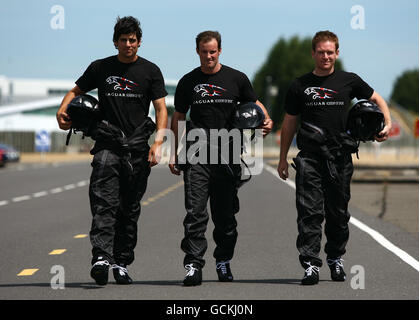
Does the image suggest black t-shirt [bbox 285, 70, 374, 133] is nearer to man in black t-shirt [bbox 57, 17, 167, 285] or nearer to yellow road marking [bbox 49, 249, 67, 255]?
man in black t-shirt [bbox 57, 17, 167, 285]

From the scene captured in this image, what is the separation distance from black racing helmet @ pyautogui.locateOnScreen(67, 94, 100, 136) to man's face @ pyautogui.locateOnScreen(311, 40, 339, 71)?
1.89 m

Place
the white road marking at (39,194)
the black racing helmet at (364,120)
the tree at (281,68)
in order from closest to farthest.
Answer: the black racing helmet at (364,120), the white road marking at (39,194), the tree at (281,68)

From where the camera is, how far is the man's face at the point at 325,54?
22.6 feet

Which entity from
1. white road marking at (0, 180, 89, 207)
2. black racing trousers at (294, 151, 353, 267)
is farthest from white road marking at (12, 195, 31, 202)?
black racing trousers at (294, 151, 353, 267)

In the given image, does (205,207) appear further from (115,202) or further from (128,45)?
(128,45)

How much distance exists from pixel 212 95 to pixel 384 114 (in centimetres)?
148

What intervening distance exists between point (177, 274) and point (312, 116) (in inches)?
76.8

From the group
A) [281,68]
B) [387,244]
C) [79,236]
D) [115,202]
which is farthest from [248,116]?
[281,68]

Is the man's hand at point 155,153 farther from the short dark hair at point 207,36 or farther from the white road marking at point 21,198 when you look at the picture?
the white road marking at point 21,198

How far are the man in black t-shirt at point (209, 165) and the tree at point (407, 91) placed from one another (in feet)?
469

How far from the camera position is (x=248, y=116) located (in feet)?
22.1

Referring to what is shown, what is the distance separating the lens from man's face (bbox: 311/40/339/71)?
6875mm

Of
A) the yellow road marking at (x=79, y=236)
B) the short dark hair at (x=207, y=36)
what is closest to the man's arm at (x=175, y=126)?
the short dark hair at (x=207, y=36)
